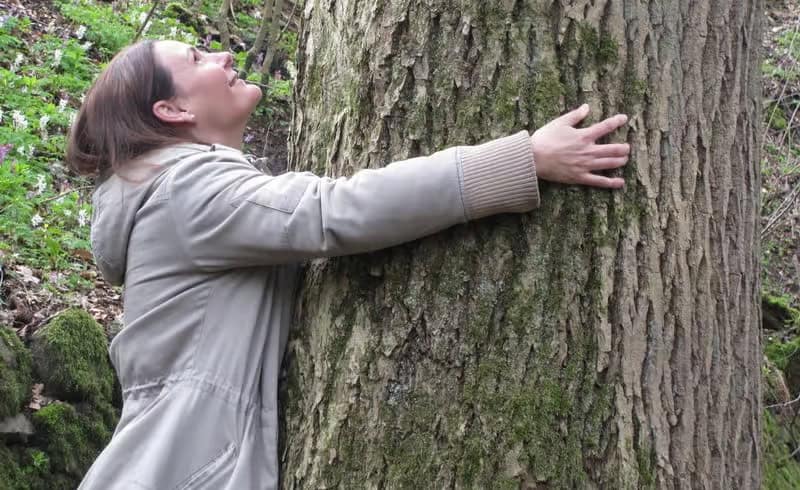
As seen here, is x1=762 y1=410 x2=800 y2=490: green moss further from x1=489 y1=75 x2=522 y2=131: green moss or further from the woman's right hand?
x1=489 y1=75 x2=522 y2=131: green moss

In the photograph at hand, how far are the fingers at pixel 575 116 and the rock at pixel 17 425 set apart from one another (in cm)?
333

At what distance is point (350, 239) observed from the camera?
1932 millimetres

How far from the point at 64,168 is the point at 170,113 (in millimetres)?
4316

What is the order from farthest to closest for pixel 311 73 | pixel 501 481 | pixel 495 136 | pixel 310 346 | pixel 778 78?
pixel 778 78
pixel 311 73
pixel 310 346
pixel 495 136
pixel 501 481

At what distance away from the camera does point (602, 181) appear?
1.92 meters

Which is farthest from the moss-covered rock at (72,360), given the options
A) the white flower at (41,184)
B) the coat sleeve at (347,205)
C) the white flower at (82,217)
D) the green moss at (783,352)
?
the green moss at (783,352)

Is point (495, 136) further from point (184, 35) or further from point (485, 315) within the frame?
point (184, 35)

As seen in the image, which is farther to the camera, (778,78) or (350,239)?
(778,78)

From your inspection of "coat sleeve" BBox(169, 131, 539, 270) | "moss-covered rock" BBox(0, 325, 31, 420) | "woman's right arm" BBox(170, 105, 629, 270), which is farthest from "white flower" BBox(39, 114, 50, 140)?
"woman's right arm" BBox(170, 105, 629, 270)

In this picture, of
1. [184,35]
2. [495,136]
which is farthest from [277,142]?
[495,136]

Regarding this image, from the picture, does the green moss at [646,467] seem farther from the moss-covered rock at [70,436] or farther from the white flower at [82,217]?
the white flower at [82,217]

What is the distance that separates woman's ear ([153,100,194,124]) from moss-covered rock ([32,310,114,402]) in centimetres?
240

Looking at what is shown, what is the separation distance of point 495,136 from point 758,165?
82 cm

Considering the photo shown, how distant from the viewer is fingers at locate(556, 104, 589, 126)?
1930 millimetres
